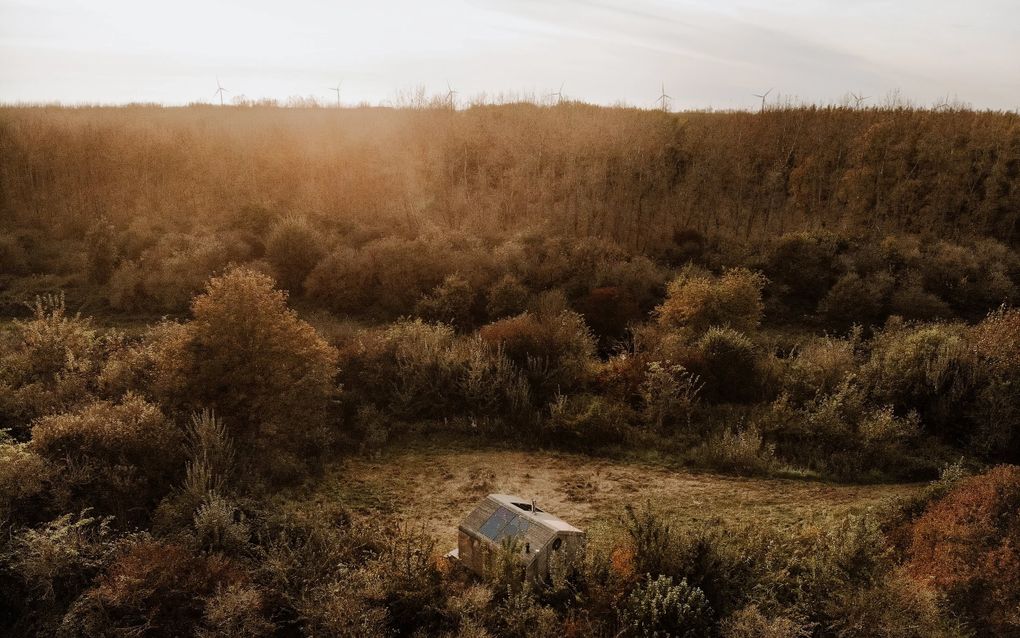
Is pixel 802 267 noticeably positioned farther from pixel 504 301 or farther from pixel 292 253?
pixel 292 253

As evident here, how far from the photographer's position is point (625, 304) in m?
18.9

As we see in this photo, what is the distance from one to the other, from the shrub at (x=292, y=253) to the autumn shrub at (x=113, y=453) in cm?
1212

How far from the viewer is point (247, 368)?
1094 cm

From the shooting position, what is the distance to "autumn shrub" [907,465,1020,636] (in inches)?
281

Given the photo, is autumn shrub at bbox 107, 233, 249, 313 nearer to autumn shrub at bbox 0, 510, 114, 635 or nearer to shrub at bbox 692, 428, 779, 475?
autumn shrub at bbox 0, 510, 114, 635

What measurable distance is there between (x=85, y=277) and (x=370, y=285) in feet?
34.2

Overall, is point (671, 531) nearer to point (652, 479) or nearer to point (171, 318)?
point (652, 479)

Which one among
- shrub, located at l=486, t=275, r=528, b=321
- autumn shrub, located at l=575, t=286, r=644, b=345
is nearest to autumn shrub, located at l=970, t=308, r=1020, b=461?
autumn shrub, located at l=575, t=286, r=644, b=345

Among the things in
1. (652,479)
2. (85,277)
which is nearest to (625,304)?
(652,479)

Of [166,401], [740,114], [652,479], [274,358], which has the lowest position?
[652,479]

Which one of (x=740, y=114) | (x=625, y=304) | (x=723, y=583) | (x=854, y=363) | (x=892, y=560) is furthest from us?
(x=740, y=114)

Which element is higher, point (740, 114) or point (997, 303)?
point (740, 114)

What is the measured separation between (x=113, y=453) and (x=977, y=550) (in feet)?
40.6

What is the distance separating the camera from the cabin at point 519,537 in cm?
748
